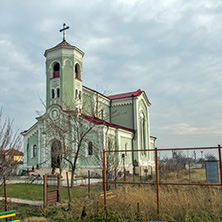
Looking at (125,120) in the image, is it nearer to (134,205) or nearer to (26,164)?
(26,164)

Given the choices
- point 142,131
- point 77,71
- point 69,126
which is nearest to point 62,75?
point 77,71

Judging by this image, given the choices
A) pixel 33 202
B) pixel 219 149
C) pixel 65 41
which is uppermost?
pixel 65 41

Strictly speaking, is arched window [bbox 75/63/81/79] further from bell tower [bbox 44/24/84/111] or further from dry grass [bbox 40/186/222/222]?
dry grass [bbox 40/186/222/222]

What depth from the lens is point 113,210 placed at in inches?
338

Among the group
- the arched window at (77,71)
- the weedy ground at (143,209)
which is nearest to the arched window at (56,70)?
the arched window at (77,71)

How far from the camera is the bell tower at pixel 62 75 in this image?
2689cm

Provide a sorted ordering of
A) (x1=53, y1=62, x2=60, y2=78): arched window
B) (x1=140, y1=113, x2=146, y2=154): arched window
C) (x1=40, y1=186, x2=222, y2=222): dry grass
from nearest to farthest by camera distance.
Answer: (x1=40, y1=186, x2=222, y2=222): dry grass → (x1=53, y1=62, x2=60, y2=78): arched window → (x1=140, y1=113, x2=146, y2=154): arched window

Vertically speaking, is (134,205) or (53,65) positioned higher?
(53,65)

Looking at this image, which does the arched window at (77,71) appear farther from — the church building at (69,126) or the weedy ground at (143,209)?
the weedy ground at (143,209)

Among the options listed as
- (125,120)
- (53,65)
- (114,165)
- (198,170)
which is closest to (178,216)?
(114,165)

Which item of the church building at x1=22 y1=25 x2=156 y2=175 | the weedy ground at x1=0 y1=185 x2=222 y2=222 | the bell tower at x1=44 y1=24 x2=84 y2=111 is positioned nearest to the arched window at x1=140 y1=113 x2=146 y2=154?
the church building at x1=22 y1=25 x2=156 y2=175

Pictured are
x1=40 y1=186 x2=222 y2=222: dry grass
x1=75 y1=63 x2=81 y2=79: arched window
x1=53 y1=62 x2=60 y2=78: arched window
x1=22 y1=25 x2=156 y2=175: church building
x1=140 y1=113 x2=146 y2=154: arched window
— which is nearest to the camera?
x1=40 y1=186 x2=222 y2=222: dry grass

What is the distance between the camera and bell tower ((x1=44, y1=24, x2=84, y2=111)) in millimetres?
26891

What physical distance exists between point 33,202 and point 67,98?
15.9 metres
